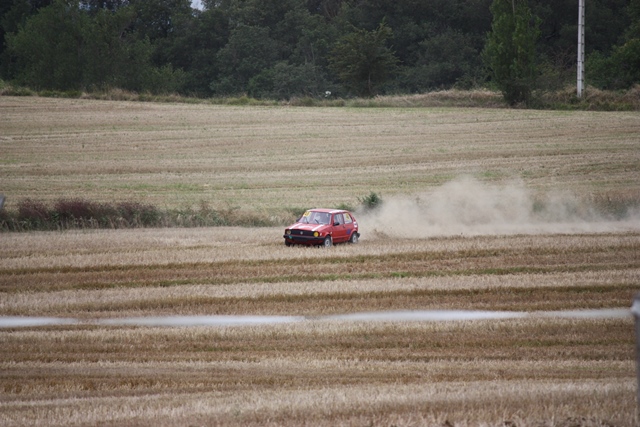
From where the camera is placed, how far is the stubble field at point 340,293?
34.1 ft

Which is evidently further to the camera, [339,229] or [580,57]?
[580,57]

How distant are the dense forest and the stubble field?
36610 millimetres

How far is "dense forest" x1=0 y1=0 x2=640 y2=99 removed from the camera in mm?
80756

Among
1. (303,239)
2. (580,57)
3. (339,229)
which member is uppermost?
(580,57)

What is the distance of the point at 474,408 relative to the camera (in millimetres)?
9727

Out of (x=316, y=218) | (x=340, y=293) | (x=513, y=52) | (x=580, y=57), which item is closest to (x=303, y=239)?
(x=316, y=218)

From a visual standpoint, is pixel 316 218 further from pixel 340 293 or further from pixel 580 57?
pixel 580 57

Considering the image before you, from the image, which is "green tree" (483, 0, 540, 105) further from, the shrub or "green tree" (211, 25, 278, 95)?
the shrub

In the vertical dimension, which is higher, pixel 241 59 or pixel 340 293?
pixel 241 59

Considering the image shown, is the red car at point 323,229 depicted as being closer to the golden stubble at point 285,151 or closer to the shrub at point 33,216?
the golden stubble at point 285,151

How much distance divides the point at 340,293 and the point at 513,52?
167ft

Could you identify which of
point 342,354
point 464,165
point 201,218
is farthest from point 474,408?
point 464,165

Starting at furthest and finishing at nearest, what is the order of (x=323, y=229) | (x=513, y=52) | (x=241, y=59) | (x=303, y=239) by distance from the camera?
(x=241, y=59)
(x=513, y=52)
(x=323, y=229)
(x=303, y=239)

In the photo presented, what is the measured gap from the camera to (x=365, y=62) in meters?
76.2
